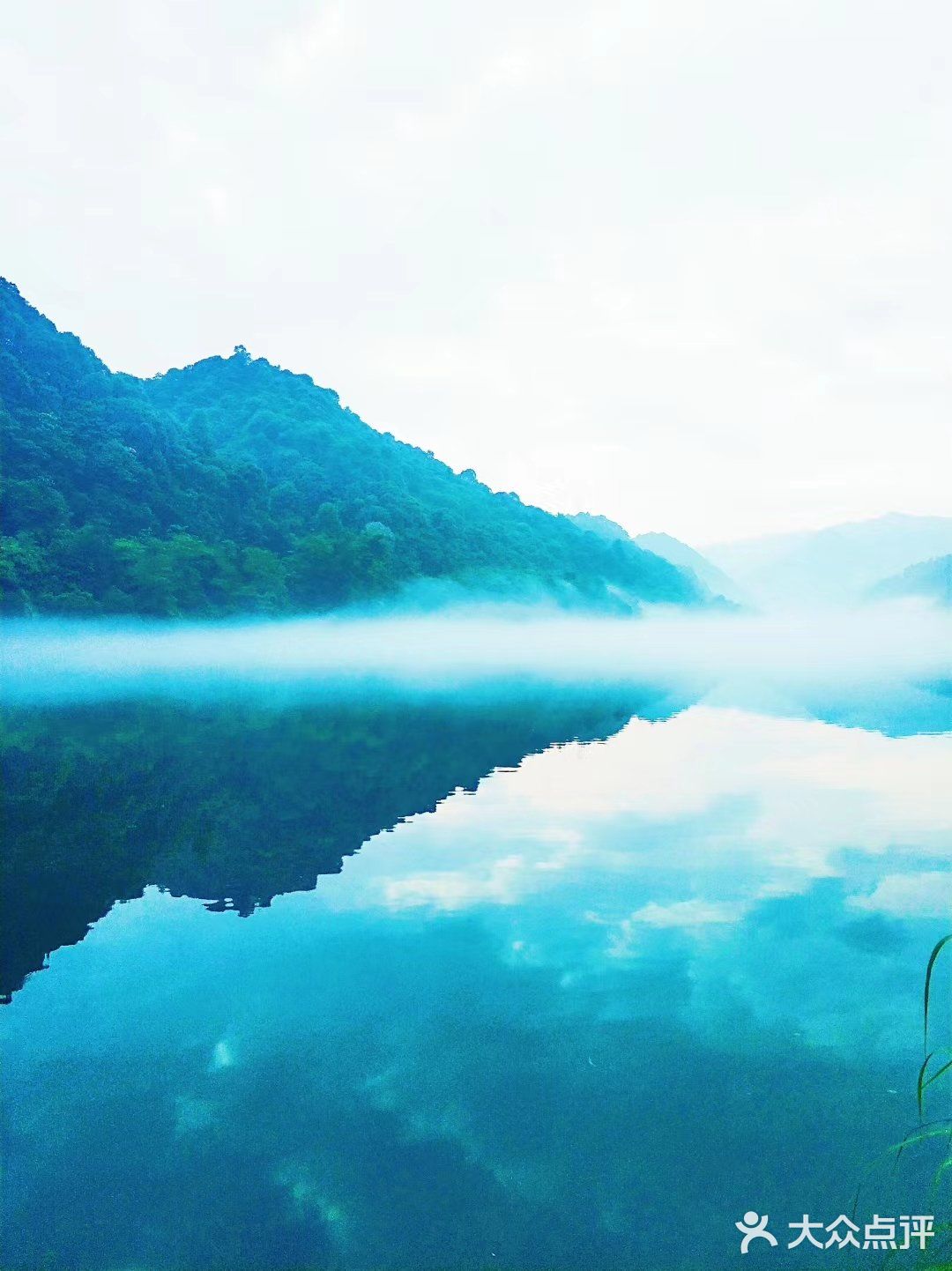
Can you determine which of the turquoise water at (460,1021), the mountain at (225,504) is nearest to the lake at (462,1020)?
the turquoise water at (460,1021)

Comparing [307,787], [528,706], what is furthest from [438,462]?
[307,787]

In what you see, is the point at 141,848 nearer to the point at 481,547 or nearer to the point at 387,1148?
the point at 387,1148

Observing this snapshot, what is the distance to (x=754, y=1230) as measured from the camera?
5.48 meters

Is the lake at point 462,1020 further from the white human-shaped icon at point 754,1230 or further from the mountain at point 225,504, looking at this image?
the mountain at point 225,504

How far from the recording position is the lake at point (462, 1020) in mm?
5676

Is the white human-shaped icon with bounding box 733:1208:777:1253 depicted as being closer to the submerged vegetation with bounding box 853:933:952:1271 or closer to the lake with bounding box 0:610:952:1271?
the lake with bounding box 0:610:952:1271

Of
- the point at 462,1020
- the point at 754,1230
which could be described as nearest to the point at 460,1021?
the point at 462,1020

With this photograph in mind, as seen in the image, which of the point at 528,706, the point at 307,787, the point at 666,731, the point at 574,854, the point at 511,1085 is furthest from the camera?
the point at 528,706

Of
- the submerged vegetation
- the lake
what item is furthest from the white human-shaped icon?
the submerged vegetation

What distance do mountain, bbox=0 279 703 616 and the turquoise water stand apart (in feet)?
240

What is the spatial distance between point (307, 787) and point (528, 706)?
18.3 meters

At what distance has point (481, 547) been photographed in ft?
491

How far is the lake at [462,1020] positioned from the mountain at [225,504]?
2837 inches

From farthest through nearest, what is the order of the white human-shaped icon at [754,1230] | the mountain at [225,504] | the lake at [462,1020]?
the mountain at [225,504], the lake at [462,1020], the white human-shaped icon at [754,1230]
